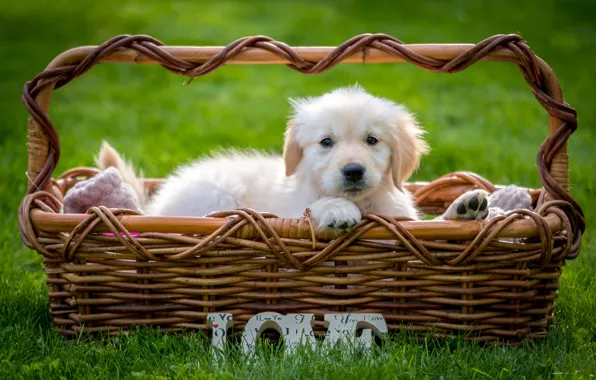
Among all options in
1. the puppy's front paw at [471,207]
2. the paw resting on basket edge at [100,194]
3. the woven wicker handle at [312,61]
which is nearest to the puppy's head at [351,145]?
the woven wicker handle at [312,61]

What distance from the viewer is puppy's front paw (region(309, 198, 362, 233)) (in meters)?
2.97

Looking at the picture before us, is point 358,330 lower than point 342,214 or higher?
lower

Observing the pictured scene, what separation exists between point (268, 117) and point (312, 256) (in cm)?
517

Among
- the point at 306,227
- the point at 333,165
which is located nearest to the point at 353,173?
the point at 333,165

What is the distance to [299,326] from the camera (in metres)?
3.08

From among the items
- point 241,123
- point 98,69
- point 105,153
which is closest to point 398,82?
point 241,123

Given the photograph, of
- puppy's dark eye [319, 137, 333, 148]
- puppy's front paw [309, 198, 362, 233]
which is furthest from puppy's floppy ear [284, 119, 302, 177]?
puppy's front paw [309, 198, 362, 233]

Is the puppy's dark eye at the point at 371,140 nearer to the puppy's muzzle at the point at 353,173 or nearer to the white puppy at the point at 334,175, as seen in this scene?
the white puppy at the point at 334,175

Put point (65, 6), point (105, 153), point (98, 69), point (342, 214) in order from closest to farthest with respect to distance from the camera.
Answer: point (342, 214), point (105, 153), point (98, 69), point (65, 6)

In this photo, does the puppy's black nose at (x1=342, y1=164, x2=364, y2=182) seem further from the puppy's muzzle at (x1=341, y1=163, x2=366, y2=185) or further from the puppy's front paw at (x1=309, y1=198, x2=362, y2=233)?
the puppy's front paw at (x1=309, y1=198, x2=362, y2=233)

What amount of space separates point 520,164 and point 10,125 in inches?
188

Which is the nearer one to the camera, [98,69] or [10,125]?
[10,125]

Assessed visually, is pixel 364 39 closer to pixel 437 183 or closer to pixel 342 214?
pixel 342 214

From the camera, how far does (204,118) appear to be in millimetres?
7965
